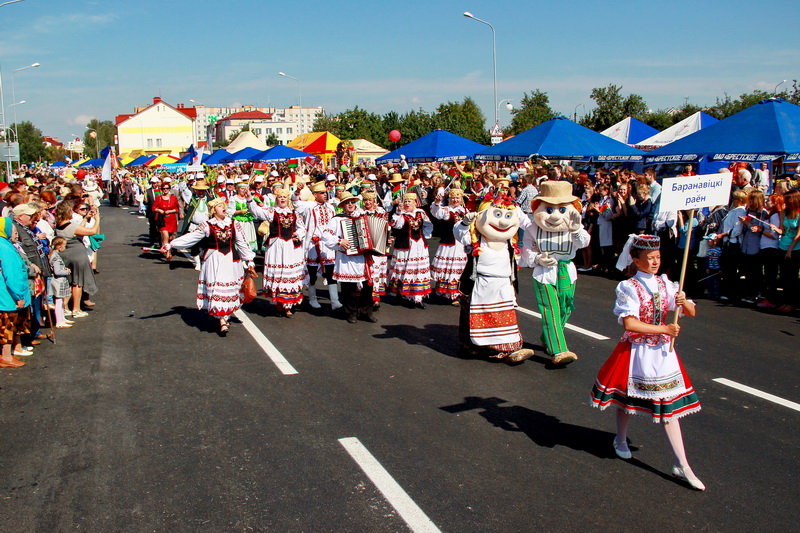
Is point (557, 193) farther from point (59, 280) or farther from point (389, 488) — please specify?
point (59, 280)

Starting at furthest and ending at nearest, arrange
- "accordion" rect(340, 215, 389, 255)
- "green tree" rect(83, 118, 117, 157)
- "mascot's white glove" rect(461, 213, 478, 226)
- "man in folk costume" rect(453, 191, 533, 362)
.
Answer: "green tree" rect(83, 118, 117, 157) < "accordion" rect(340, 215, 389, 255) < "mascot's white glove" rect(461, 213, 478, 226) < "man in folk costume" rect(453, 191, 533, 362)

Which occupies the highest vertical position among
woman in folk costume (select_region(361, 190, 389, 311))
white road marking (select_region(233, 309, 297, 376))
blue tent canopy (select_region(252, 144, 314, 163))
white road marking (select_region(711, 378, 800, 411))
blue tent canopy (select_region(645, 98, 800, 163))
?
blue tent canopy (select_region(252, 144, 314, 163))

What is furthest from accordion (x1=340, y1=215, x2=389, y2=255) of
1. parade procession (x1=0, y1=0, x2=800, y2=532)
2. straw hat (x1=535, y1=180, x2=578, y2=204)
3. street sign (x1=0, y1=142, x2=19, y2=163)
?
street sign (x1=0, y1=142, x2=19, y2=163)

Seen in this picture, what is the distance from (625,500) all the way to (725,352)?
162 inches

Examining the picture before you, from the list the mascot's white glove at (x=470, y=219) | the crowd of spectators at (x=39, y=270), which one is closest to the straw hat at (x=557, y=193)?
the mascot's white glove at (x=470, y=219)

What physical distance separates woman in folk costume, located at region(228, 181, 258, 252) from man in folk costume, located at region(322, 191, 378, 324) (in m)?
1.23

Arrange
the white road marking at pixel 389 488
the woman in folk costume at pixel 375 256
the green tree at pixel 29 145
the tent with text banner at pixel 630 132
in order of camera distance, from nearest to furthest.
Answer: the white road marking at pixel 389 488 → the woman in folk costume at pixel 375 256 → the tent with text banner at pixel 630 132 → the green tree at pixel 29 145

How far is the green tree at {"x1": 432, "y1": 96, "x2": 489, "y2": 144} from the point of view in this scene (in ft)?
158

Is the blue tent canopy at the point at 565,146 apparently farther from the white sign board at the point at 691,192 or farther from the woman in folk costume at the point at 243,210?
the white sign board at the point at 691,192

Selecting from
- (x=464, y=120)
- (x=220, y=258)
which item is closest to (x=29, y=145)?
(x=464, y=120)

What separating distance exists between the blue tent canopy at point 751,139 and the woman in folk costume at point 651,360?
898 centimetres

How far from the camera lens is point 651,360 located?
14.8 ft

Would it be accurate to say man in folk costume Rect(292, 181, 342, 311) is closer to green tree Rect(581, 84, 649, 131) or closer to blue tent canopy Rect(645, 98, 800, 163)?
blue tent canopy Rect(645, 98, 800, 163)

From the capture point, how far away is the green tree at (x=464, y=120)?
48.1 meters
